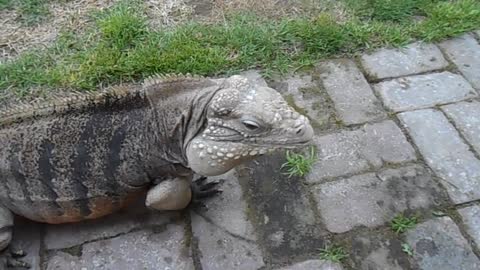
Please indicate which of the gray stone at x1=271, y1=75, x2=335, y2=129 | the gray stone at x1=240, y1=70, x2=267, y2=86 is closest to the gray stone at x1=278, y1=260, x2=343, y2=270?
the gray stone at x1=271, y1=75, x2=335, y2=129

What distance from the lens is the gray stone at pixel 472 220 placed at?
10.7ft

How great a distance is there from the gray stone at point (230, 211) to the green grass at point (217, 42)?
1.05m

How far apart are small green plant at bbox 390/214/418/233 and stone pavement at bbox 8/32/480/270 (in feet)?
0.10

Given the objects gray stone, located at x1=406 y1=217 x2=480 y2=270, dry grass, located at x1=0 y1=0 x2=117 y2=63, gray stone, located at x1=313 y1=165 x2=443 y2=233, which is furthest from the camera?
dry grass, located at x1=0 y1=0 x2=117 y2=63

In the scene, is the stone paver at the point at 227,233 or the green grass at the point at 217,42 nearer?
the stone paver at the point at 227,233

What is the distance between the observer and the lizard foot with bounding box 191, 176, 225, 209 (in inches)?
136

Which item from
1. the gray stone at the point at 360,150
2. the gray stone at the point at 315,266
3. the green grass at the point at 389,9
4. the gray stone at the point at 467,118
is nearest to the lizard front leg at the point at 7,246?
the gray stone at the point at 315,266

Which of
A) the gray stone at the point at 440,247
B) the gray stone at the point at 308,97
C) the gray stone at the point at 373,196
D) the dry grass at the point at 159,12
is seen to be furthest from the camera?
the dry grass at the point at 159,12

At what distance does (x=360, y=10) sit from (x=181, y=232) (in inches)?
95.4

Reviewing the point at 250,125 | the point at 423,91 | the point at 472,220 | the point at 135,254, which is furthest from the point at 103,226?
the point at 423,91

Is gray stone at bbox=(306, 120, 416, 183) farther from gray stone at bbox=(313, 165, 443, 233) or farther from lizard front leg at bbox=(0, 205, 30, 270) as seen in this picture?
lizard front leg at bbox=(0, 205, 30, 270)

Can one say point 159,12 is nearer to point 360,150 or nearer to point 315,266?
point 360,150

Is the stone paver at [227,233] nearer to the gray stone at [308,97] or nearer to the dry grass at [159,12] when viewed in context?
the gray stone at [308,97]

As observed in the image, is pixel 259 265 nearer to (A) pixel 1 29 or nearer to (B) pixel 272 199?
(B) pixel 272 199
